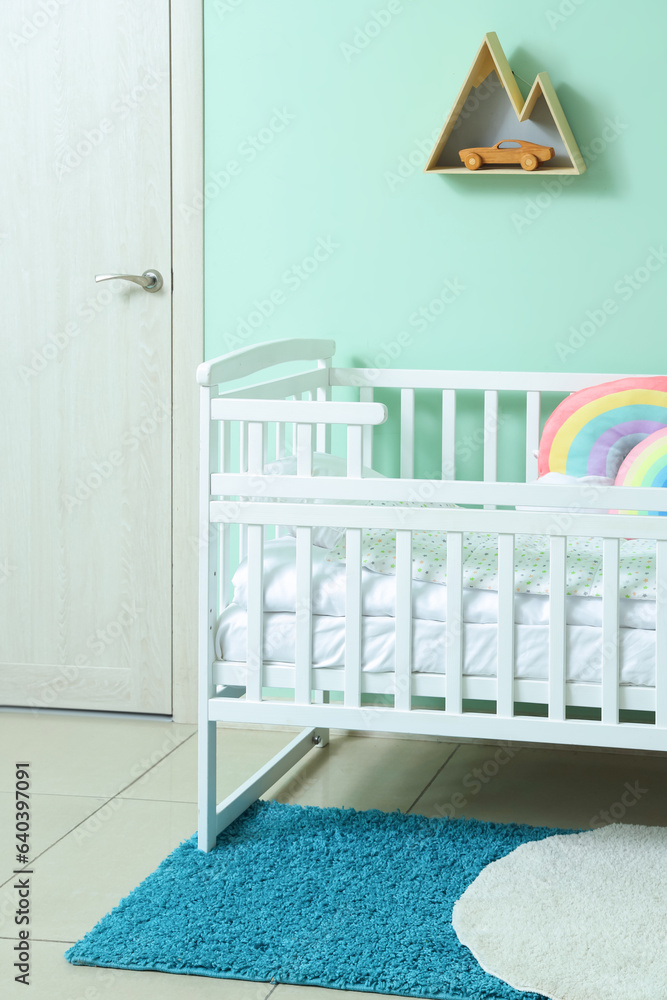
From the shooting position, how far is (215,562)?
1708 mm

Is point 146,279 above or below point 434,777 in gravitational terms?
above

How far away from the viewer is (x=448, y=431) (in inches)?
87.1

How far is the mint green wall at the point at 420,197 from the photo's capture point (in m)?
2.15

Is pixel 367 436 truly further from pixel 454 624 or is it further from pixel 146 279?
pixel 454 624

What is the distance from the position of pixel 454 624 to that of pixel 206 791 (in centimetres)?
49

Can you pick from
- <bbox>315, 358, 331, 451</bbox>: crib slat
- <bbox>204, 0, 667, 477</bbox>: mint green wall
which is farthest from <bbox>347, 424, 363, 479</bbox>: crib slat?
<bbox>204, 0, 667, 477</bbox>: mint green wall

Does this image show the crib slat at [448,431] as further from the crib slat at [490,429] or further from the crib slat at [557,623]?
the crib slat at [557,623]

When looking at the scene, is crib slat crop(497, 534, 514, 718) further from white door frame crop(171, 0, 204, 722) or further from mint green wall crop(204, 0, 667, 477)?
white door frame crop(171, 0, 204, 722)

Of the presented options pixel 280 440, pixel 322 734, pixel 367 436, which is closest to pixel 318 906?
pixel 322 734

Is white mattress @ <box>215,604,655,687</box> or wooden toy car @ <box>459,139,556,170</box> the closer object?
white mattress @ <box>215,604,655,687</box>

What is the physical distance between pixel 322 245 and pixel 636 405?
0.77m

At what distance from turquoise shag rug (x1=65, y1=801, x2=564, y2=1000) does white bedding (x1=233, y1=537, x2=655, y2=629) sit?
0.39 m

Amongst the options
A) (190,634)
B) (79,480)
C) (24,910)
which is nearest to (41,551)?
(79,480)

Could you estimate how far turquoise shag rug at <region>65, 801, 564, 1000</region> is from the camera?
137cm
